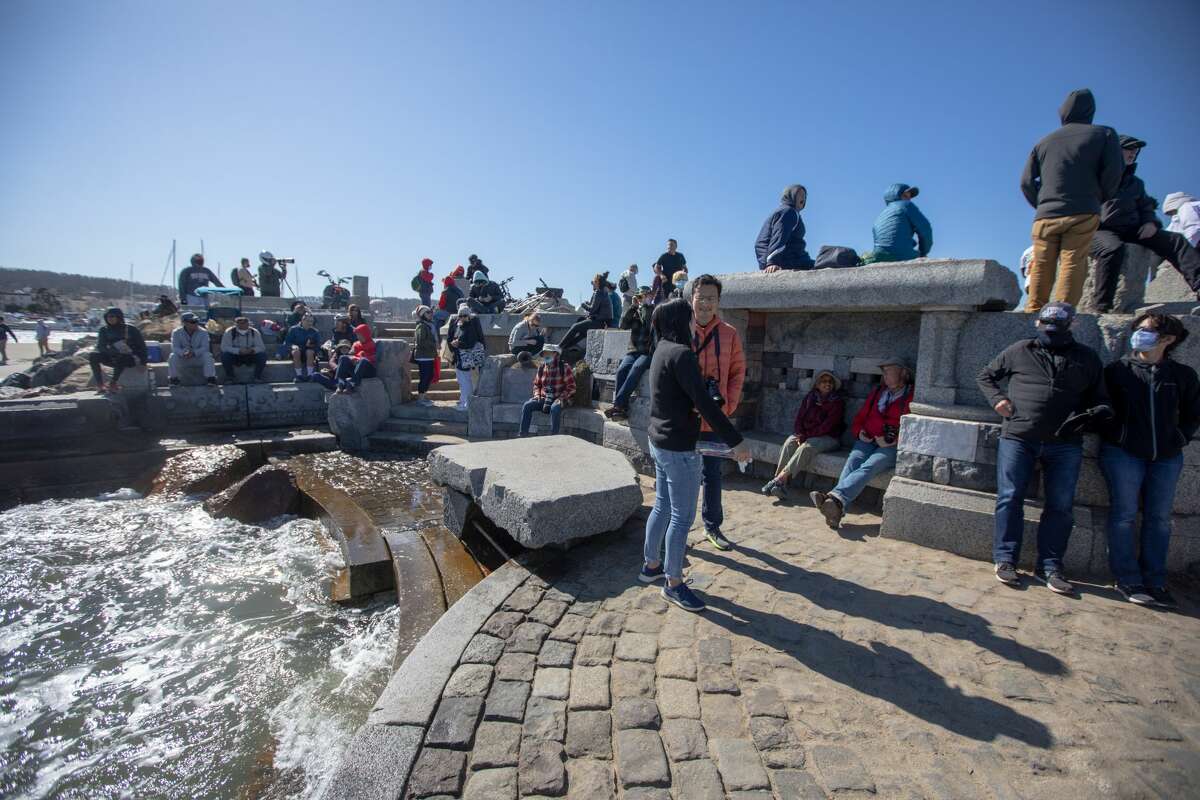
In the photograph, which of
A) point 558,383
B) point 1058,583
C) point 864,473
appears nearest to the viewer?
point 1058,583

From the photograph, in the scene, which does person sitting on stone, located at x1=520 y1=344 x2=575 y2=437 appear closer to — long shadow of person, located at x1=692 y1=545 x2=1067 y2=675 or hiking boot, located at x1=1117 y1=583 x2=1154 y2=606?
long shadow of person, located at x1=692 y1=545 x2=1067 y2=675

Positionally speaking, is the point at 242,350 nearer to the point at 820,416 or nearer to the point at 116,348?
the point at 116,348

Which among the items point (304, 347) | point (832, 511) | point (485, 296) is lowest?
point (832, 511)

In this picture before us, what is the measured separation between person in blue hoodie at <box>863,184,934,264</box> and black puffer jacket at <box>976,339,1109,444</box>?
194 cm

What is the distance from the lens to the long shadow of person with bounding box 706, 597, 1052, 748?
2232mm

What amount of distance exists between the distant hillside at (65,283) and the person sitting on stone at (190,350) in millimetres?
49813

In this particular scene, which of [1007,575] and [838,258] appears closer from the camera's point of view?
[1007,575]

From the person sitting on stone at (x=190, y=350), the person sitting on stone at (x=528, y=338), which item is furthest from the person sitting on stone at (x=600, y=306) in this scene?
the person sitting on stone at (x=190, y=350)

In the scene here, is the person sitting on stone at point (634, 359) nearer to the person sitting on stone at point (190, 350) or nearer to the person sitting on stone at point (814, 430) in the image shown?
the person sitting on stone at point (814, 430)

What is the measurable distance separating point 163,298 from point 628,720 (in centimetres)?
1626

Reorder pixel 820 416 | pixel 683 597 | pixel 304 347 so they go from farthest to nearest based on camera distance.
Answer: pixel 304 347
pixel 820 416
pixel 683 597

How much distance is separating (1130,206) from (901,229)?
162cm

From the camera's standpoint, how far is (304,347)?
944 cm

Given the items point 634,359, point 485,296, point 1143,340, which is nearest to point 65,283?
point 485,296
